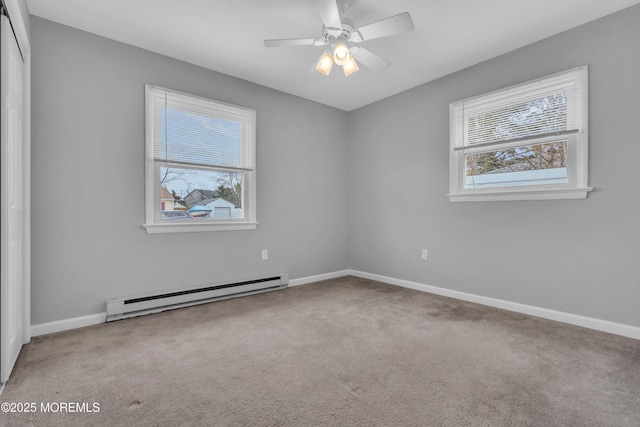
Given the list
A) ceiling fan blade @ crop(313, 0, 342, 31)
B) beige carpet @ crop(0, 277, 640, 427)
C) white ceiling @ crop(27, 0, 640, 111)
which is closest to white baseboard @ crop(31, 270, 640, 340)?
beige carpet @ crop(0, 277, 640, 427)

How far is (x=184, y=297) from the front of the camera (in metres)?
3.07

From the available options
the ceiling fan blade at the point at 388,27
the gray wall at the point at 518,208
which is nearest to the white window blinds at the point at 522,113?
the gray wall at the point at 518,208

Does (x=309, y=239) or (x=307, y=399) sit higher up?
(x=309, y=239)

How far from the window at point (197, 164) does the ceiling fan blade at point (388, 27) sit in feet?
5.87

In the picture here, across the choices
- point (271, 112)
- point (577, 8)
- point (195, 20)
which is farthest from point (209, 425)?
point (577, 8)

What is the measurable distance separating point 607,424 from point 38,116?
13.4 feet

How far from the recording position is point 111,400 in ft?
5.20

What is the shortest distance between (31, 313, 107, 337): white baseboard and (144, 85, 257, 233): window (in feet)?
2.75

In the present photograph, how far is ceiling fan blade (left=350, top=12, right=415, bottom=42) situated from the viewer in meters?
2.05

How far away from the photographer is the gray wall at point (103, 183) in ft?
8.11

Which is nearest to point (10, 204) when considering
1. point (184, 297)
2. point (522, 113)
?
point (184, 297)

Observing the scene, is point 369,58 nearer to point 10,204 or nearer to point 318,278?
point 10,204

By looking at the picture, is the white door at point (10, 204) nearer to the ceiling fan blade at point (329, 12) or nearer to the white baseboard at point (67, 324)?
the white baseboard at point (67, 324)

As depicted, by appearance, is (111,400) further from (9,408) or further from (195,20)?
(195,20)
